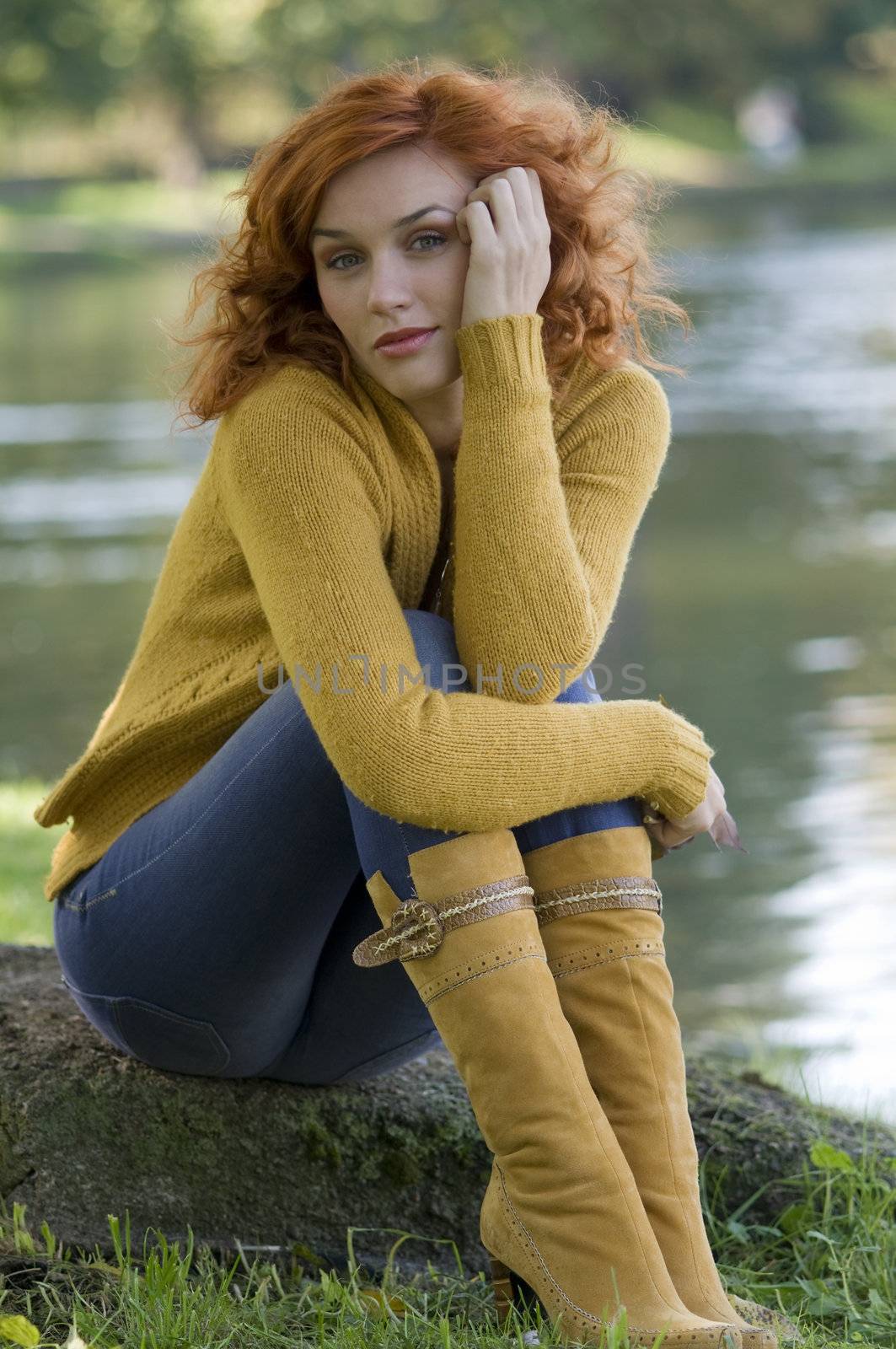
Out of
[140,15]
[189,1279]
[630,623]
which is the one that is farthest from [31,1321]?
[140,15]

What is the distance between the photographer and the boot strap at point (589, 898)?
6.23ft

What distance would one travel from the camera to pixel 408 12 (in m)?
36.6

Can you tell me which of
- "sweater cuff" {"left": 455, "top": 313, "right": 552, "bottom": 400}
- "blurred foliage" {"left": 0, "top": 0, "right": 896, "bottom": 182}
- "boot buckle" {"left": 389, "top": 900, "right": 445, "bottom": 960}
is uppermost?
"blurred foliage" {"left": 0, "top": 0, "right": 896, "bottom": 182}

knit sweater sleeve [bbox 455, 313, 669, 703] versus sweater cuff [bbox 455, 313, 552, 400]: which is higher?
sweater cuff [bbox 455, 313, 552, 400]

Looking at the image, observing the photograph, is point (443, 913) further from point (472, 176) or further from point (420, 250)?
point (472, 176)

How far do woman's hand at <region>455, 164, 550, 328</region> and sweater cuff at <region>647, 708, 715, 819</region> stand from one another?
545mm

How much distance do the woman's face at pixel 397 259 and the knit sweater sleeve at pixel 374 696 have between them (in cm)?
12

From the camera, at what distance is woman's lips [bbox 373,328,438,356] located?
214 cm

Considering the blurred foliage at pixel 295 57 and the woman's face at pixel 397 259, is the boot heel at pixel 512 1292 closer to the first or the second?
the woman's face at pixel 397 259

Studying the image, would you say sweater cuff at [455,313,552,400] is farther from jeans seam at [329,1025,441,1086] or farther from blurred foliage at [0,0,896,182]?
blurred foliage at [0,0,896,182]

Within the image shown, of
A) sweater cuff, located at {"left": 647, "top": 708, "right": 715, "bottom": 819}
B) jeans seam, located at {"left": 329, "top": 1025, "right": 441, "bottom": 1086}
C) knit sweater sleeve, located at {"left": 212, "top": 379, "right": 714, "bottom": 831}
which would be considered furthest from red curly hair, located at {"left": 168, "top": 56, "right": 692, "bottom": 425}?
jeans seam, located at {"left": 329, "top": 1025, "right": 441, "bottom": 1086}

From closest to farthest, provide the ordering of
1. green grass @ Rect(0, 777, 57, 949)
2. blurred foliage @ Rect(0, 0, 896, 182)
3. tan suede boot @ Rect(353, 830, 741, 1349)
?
1. tan suede boot @ Rect(353, 830, 741, 1349)
2. green grass @ Rect(0, 777, 57, 949)
3. blurred foliage @ Rect(0, 0, 896, 182)

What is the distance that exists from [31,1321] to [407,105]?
146 cm

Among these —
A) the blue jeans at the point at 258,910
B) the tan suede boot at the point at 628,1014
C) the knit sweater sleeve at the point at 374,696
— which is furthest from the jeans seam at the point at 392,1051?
the knit sweater sleeve at the point at 374,696
